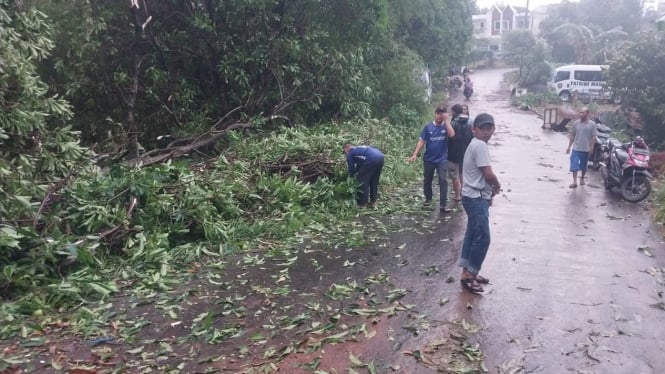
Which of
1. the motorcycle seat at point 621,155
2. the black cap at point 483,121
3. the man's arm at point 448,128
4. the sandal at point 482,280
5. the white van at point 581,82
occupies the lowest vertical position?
the white van at point 581,82

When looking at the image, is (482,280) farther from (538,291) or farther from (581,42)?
(581,42)

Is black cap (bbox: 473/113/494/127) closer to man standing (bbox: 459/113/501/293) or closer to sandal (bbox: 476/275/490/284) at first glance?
man standing (bbox: 459/113/501/293)

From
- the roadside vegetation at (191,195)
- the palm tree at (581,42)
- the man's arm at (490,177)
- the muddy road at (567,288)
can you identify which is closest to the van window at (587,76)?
the palm tree at (581,42)

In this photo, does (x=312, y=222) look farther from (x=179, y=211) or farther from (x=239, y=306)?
(x=239, y=306)

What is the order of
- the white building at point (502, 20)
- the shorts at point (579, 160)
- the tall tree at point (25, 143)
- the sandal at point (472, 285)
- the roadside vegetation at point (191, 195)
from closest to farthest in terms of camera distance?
the roadside vegetation at point (191, 195) < the sandal at point (472, 285) < the tall tree at point (25, 143) < the shorts at point (579, 160) < the white building at point (502, 20)

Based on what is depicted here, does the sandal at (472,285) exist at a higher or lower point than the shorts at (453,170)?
lower

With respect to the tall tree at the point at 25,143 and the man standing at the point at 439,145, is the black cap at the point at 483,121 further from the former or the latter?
the tall tree at the point at 25,143

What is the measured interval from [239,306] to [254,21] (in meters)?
8.82

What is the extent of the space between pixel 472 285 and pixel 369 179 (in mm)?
3463

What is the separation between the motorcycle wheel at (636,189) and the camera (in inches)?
372

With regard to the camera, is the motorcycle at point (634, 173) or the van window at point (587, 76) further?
the van window at point (587, 76)

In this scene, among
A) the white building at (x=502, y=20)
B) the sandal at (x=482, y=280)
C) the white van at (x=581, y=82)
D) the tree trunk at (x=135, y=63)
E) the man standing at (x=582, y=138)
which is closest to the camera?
the sandal at (x=482, y=280)

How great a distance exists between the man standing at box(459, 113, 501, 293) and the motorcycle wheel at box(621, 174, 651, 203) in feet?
18.1

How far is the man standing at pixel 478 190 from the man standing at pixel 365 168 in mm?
3099
